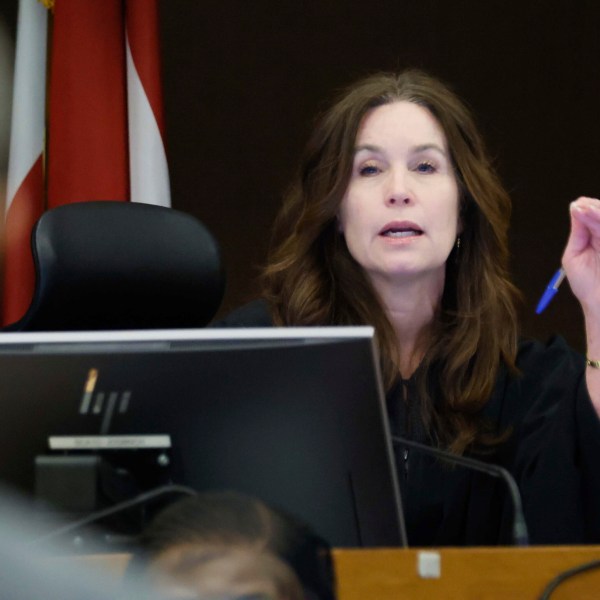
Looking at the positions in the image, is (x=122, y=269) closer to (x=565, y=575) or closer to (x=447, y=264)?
(x=447, y=264)

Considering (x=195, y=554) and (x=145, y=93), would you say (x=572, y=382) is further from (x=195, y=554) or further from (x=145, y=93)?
(x=145, y=93)

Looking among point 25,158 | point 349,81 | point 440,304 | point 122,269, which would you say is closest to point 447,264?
point 440,304

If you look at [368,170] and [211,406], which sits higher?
[368,170]

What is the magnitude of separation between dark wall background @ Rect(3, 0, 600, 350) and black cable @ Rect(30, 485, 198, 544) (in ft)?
8.32

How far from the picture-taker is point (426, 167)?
1.82m

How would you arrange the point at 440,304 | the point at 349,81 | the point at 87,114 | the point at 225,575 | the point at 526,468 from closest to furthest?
1. the point at 225,575
2. the point at 526,468
3. the point at 440,304
4. the point at 87,114
5. the point at 349,81

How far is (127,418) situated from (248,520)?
350 mm

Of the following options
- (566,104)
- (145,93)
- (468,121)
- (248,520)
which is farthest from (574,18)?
(248,520)

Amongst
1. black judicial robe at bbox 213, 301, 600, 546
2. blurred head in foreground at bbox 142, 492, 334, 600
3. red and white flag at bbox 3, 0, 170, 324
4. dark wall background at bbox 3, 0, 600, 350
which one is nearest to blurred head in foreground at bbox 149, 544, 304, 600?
blurred head in foreground at bbox 142, 492, 334, 600

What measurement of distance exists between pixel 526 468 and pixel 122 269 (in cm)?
77

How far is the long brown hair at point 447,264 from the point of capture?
1770 millimetres

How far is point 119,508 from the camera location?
94cm

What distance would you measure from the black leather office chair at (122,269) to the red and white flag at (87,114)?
1.04 meters

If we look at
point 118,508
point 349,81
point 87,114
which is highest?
point 349,81
